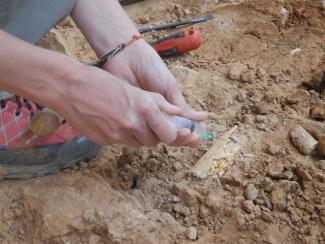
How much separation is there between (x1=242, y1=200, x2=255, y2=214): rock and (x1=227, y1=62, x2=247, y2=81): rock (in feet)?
1.93

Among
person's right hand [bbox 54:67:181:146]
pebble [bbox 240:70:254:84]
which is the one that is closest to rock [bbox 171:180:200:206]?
person's right hand [bbox 54:67:181:146]

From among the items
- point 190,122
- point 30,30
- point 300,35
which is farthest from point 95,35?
point 300,35

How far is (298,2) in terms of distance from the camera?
2172mm

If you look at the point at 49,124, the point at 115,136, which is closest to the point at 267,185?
the point at 115,136

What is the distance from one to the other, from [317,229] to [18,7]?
3.37 feet

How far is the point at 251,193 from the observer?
139 cm

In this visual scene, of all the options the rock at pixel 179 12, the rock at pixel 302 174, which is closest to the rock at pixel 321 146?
the rock at pixel 302 174

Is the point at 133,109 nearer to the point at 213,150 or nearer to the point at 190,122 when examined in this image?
the point at 190,122

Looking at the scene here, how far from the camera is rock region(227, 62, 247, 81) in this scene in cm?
182

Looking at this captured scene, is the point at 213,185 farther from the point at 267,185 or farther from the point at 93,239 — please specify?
the point at 93,239

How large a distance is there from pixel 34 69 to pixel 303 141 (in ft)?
2.80

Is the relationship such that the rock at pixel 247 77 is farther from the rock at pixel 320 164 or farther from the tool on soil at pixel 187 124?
the tool on soil at pixel 187 124

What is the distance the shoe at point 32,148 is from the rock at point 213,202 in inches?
14.9

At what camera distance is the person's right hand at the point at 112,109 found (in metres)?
1.06
